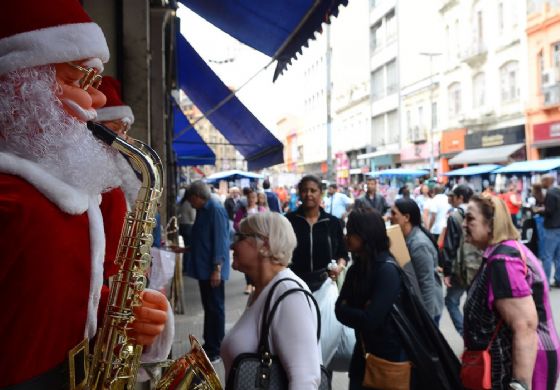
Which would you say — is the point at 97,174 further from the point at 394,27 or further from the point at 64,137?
the point at 394,27

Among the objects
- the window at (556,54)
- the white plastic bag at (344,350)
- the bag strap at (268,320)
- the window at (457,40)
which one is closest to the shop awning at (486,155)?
the window at (556,54)

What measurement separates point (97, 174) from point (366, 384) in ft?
8.23

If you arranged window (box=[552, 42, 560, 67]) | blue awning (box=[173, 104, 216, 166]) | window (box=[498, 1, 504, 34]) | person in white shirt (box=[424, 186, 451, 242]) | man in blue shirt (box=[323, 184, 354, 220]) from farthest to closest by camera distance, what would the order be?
window (box=[498, 1, 504, 34]), window (box=[552, 42, 560, 67]), man in blue shirt (box=[323, 184, 354, 220]), blue awning (box=[173, 104, 216, 166]), person in white shirt (box=[424, 186, 451, 242])

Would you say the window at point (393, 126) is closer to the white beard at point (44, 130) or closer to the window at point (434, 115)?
the window at point (434, 115)

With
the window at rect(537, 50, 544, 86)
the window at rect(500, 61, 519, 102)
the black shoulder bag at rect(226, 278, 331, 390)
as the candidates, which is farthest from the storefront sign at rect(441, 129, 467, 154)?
the black shoulder bag at rect(226, 278, 331, 390)

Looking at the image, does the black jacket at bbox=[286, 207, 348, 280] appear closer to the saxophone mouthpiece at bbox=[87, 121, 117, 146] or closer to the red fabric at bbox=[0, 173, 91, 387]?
the saxophone mouthpiece at bbox=[87, 121, 117, 146]

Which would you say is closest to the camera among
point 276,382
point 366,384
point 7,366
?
point 7,366

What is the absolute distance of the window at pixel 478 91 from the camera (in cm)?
3181

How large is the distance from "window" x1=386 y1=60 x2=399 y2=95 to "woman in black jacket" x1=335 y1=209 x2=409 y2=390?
4122 centimetres

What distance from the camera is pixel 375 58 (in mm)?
48719

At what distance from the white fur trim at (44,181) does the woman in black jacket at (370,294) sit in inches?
93.7

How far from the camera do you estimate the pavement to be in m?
6.44

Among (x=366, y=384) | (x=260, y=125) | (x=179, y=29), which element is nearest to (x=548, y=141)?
(x=260, y=125)

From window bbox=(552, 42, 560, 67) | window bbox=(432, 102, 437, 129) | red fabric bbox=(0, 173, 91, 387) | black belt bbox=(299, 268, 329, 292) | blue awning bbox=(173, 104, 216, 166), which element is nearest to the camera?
red fabric bbox=(0, 173, 91, 387)
